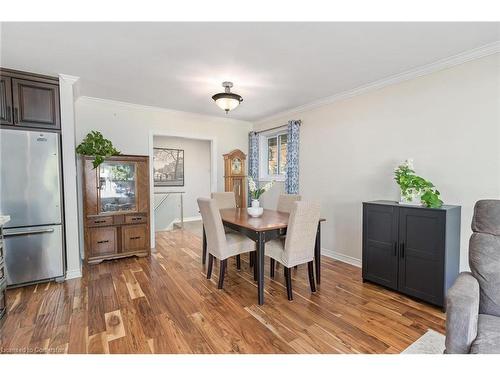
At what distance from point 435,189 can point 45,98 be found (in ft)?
14.9

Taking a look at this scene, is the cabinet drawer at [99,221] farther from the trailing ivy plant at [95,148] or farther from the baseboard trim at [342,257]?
the baseboard trim at [342,257]

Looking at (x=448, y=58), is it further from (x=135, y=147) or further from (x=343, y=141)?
(x=135, y=147)

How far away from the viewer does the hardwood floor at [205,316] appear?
6.08 ft

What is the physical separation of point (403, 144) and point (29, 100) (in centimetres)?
439

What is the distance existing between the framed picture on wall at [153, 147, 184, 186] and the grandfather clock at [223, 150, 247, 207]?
2517 millimetres

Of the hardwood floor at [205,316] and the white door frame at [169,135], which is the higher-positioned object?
the white door frame at [169,135]

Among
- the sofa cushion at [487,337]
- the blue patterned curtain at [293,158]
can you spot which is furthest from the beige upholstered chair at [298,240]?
the blue patterned curtain at [293,158]

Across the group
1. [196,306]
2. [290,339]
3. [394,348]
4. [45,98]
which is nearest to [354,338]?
[394,348]

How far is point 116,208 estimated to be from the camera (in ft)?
12.7

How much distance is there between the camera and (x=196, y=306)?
7.93ft

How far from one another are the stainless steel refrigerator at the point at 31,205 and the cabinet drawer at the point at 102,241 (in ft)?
1.99

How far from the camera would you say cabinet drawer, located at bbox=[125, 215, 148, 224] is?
3867mm

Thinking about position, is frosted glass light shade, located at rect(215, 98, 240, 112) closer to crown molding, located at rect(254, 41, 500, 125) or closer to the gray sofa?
crown molding, located at rect(254, 41, 500, 125)

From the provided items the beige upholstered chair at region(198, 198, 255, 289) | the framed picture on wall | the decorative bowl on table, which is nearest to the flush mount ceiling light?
the beige upholstered chair at region(198, 198, 255, 289)
